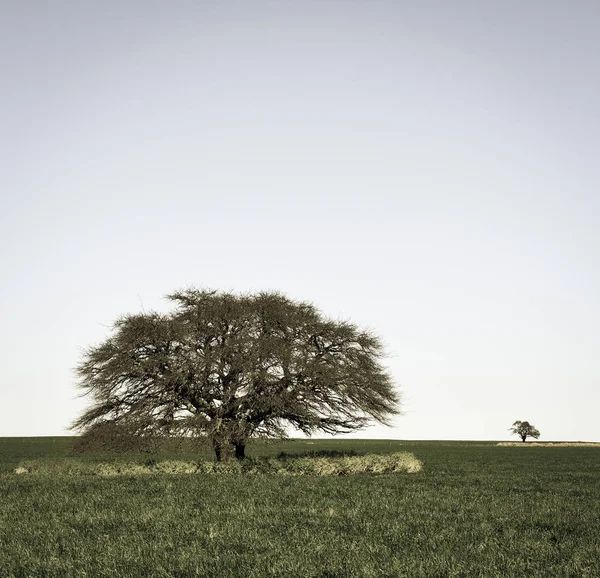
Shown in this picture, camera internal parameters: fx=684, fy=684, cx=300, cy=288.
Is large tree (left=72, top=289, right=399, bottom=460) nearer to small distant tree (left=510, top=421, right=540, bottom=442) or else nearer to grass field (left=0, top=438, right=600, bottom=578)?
grass field (left=0, top=438, right=600, bottom=578)

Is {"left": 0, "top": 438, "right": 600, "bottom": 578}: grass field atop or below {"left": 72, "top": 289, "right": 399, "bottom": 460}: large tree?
below

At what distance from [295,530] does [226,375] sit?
23529 mm

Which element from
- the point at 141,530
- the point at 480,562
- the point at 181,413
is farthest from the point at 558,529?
the point at 181,413

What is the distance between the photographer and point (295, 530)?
15.8 metres

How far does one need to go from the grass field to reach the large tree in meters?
11.6

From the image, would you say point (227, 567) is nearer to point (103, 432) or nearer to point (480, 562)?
point (480, 562)

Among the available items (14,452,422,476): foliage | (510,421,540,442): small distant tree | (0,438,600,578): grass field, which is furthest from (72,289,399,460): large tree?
(510,421,540,442): small distant tree

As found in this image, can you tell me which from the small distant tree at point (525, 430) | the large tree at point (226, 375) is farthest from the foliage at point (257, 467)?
the small distant tree at point (525, 430)

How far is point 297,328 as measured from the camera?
40.3 meters

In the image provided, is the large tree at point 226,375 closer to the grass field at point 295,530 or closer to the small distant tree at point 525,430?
the grass field at point 295,530

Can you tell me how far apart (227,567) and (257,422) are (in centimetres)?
2735

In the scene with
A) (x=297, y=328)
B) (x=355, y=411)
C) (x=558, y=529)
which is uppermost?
(x=297, y=328)

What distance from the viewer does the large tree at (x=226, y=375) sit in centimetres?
3819

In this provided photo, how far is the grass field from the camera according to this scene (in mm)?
12352
